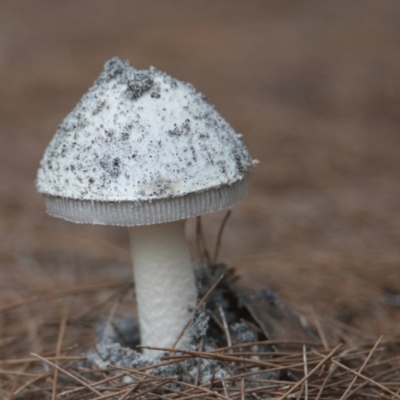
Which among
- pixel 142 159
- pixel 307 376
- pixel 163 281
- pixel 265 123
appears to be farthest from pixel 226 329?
pixel 265 123

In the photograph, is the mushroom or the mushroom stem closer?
the mushroom

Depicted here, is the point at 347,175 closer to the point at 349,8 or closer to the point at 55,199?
the point at 55,199

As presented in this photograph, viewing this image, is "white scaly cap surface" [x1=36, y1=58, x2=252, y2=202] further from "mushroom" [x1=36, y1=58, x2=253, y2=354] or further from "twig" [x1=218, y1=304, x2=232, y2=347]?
"twig" [x1=218, y1=304, x2=232, y2=347]

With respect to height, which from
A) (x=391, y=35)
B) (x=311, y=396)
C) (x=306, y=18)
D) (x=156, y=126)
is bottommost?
(x=311, y=396)

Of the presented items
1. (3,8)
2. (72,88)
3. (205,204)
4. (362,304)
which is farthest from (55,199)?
(3,8)

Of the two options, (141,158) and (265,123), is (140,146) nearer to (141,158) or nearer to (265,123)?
(141,158)

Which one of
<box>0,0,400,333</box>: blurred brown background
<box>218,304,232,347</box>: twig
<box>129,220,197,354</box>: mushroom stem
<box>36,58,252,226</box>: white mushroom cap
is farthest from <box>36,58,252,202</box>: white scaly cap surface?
<box>0,0,400,333</box>: blurred brown background

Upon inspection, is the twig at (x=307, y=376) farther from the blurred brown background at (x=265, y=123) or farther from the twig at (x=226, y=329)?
the blurred brown background at (x=265, y=123)
